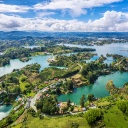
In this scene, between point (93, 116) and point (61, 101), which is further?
point (61, 101)

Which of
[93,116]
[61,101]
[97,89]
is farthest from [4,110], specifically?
[97,89]

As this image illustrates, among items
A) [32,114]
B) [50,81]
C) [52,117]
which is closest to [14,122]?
[32,114]

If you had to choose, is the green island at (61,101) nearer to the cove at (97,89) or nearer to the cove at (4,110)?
the cove at (4,110)

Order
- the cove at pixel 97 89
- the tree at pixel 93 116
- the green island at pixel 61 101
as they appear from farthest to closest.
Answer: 1. the cove at pixel 97 89
2. the green island at pixel 61 101
3. the tree at pixel 93 116

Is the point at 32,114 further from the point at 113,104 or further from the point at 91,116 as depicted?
the point at 113,104

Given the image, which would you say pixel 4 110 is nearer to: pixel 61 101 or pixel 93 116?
pixel 61 101

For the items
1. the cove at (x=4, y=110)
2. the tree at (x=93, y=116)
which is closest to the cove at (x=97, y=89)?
the tree at (x=93, y=116)

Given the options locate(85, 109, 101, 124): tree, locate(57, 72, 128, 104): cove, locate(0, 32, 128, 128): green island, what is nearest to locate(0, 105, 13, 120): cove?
locate(0, 32, 128, 128): green island

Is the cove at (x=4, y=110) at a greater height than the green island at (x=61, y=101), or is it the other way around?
the green island at (x=61, y=101)
